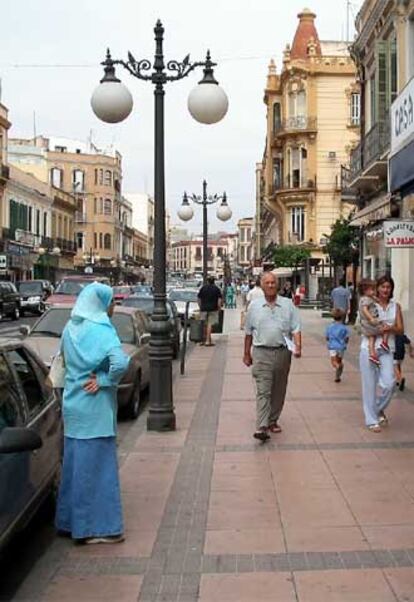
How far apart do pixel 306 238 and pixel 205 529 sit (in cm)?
5281

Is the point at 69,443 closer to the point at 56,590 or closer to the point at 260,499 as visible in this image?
the point at 56,590

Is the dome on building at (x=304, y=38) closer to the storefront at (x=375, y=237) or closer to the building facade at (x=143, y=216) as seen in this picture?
the storefront at (x=375, y=237)

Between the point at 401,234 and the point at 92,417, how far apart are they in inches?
396

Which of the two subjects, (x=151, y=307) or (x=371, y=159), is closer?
(x=151, y=307)

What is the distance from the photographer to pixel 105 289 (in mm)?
5543

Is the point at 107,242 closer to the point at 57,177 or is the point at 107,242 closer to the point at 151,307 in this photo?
the point at 57,177

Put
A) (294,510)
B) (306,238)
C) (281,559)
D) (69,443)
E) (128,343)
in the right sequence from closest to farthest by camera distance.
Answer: (281,559) → (69,443) → (294,510) → (128,343) → (306,238)

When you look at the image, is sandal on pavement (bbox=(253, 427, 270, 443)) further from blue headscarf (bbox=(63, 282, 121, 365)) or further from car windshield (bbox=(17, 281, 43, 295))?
car windshield (bbox=(17, 281, 43, 295))

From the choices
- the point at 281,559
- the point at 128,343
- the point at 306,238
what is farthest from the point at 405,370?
the point at 306,238

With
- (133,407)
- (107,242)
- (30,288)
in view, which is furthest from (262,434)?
(107,242)

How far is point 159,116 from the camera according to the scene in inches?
380

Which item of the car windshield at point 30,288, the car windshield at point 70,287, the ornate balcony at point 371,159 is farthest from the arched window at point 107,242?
the ornate balcony at point 371,159

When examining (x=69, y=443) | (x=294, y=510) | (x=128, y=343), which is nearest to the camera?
(x=69, y=443)

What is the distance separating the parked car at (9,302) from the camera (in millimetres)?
34969
